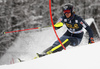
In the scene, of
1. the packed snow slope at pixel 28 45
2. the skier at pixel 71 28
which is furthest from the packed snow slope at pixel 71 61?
the packed snow slope at pixel 28 45

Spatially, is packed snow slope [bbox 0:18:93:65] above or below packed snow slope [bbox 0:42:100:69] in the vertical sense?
below

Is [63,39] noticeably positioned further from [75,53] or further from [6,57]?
[6,57]

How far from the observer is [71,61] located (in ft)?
5.26

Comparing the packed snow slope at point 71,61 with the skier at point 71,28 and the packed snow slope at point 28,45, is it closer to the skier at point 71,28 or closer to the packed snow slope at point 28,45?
the skier at point 71,28

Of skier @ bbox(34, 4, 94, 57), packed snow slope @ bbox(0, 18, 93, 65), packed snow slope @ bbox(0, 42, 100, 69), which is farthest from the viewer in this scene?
packed snow slope @ bbox(0, 18, 93, 65)

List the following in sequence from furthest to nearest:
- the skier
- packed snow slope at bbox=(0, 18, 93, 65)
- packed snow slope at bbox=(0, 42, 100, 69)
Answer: packed snow slope at bbox=(0, 18, 93, 65) → the skier → packed snow slope at bbox=(0, 42, 100, 69)

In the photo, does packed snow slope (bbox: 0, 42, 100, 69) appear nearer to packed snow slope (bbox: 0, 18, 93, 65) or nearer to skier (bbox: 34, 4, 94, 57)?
skier (bbox: 34, 4, 94, 57)

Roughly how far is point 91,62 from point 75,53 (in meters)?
0.26

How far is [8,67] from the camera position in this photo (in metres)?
1.67

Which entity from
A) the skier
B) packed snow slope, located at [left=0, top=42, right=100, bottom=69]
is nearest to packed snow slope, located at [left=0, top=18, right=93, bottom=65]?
the skier

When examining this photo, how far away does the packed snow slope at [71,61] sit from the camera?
152cm

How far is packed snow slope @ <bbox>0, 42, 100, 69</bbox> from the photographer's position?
1524 millimetres

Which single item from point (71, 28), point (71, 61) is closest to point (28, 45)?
point (71, 28)

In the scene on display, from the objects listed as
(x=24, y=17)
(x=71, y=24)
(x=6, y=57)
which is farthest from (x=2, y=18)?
(x=71, y=24)
